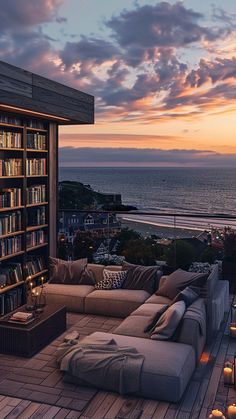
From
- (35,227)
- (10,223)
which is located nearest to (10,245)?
(10,223)

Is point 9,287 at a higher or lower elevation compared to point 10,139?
lower

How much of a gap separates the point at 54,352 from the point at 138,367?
1289 mm

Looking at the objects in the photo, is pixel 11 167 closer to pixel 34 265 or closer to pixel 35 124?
pixel 35 124

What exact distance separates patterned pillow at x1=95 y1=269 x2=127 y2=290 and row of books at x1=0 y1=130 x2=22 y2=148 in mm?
2120

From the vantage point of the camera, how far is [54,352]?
4.58 metres

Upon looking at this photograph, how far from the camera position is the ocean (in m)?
44.0

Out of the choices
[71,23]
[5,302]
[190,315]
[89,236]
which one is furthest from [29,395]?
[71,23]

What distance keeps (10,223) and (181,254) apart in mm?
2646

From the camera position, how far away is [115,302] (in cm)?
563

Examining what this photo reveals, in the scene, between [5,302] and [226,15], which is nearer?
[5,302]

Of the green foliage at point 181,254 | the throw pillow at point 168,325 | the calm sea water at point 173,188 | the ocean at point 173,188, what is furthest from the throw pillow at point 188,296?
the calm sea water at point 173,188

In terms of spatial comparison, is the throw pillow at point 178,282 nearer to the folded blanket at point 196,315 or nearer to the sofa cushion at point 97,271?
the folded blanket at point 196,315

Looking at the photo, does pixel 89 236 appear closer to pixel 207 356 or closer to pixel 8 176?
pixel 8 176

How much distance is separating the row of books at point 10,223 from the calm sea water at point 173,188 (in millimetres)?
33276
